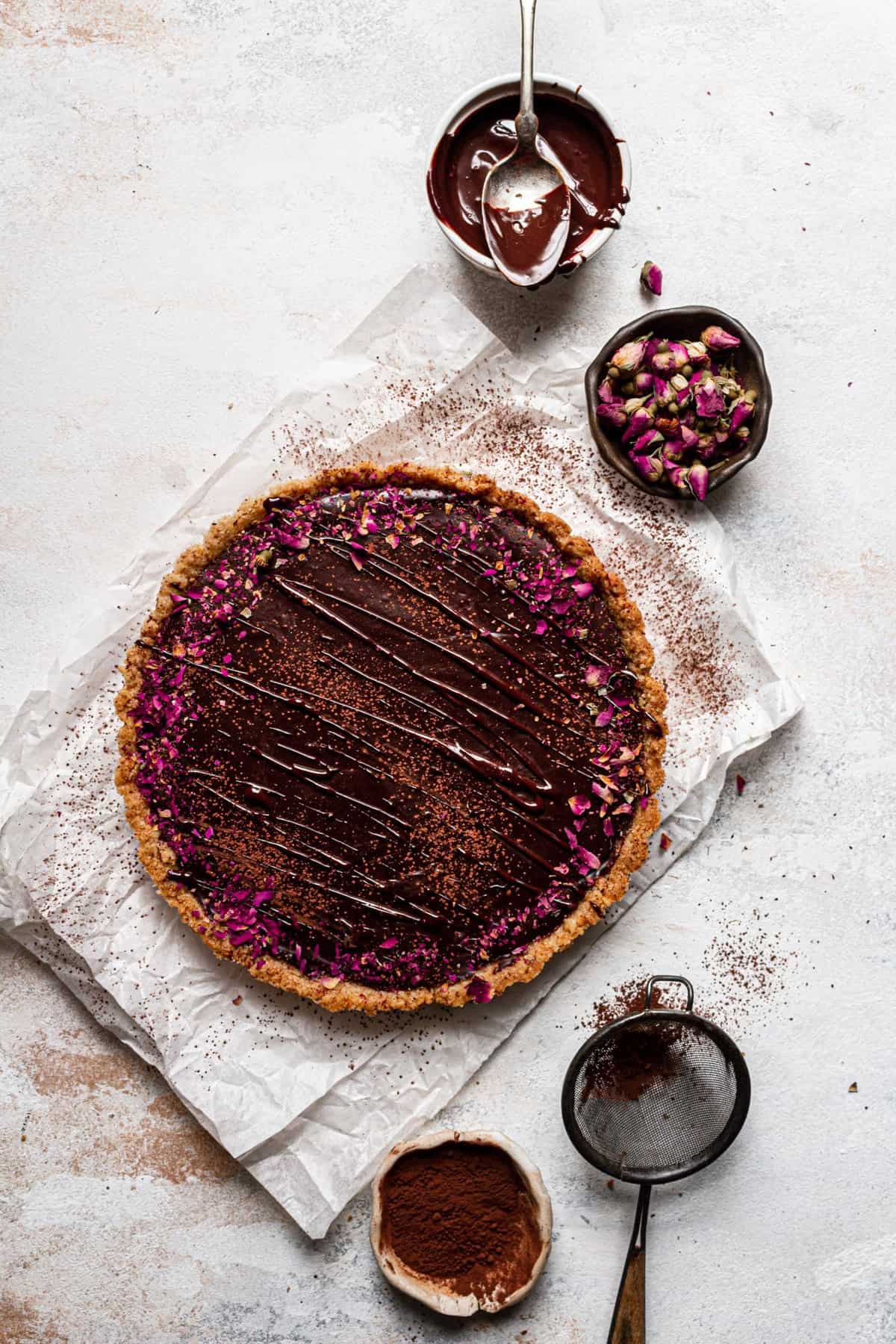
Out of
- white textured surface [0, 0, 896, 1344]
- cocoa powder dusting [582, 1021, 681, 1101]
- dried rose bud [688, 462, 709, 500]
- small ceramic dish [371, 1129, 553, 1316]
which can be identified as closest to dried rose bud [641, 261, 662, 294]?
white textured surface [0, 0, 896, 1344]

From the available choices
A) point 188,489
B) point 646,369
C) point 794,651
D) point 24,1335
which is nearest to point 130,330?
point 188,489

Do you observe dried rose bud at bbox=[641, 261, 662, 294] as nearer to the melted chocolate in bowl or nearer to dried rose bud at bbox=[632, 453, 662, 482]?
the melted chocolate in bowl

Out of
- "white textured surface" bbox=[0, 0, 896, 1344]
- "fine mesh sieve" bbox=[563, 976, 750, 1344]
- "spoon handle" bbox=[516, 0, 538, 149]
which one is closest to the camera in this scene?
"spoon handle" bbox=[516, 0, 538, 149]

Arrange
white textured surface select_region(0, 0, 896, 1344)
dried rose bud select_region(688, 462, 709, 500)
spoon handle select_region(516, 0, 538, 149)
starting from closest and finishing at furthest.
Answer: spoon handle select_region(516, 0, 538, 149) < dried rose bud select_region(688, 462, 709, 500) < white textured surface select_region(0, 0, 896, 1344)

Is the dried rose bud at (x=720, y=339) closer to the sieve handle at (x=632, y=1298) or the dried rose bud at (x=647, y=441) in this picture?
the dried rose bud at (x=647, y=441)

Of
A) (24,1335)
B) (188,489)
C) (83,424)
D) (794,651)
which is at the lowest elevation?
(24,1335)

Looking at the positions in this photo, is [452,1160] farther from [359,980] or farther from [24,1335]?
[24,1335]

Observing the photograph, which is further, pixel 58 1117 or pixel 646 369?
pixel 58 1117
